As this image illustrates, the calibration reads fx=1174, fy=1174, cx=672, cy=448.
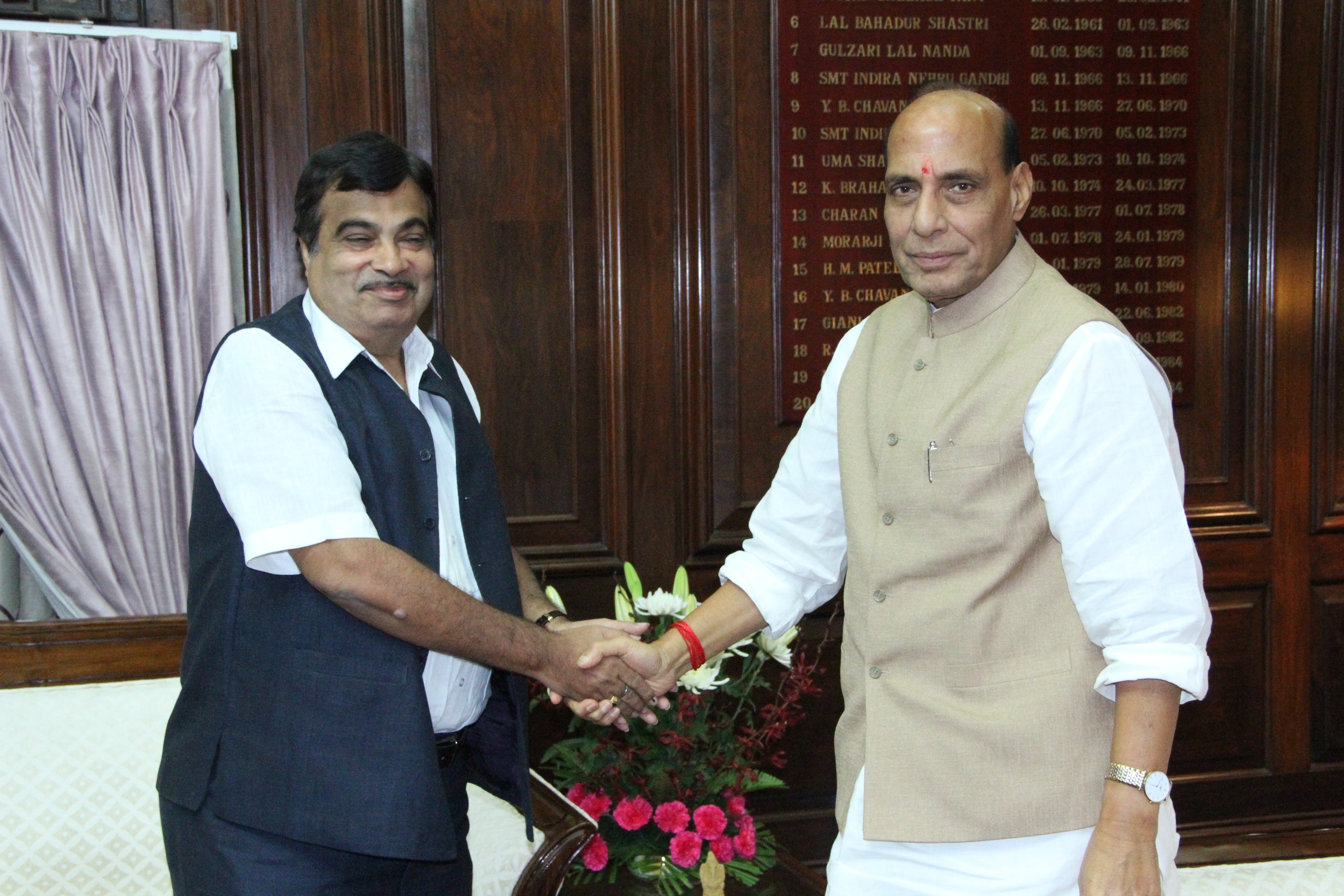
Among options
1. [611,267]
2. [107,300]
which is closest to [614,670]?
[611,267]

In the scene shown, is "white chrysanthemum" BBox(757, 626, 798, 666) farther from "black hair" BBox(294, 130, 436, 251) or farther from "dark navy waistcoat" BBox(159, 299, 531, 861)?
"black hair" BBox(294, 130, 436, 251)

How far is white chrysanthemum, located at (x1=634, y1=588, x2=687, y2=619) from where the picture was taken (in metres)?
2.40

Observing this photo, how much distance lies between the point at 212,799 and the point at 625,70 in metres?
2.17

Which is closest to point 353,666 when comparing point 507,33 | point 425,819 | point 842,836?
point 425,819

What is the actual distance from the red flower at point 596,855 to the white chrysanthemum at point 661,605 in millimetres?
454

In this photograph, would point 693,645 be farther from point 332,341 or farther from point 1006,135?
point 1006,135

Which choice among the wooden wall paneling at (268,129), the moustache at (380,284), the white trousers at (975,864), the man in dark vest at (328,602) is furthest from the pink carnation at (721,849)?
the wooden wall paneling at (268,129)

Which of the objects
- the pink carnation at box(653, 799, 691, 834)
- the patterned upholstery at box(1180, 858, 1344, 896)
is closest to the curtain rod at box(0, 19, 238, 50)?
the pink carnation at box(653, 799, 691, 834)

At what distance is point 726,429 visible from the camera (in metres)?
3.23

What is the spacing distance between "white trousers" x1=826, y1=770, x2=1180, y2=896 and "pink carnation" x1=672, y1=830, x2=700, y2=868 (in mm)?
745

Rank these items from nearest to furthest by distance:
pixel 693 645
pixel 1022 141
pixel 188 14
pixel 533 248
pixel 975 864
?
1. pixel 975 864
2. pixel 693 645
3. pixel 188 14
4. pixel 533 248
5. pixel 1022 141

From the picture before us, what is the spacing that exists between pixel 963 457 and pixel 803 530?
1.42ft

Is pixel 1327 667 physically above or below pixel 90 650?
below

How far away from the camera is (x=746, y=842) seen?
7.63ft
